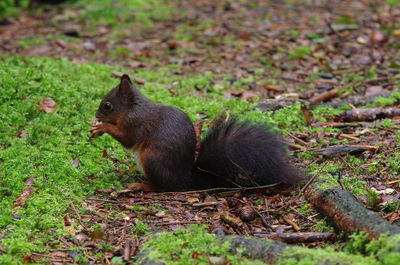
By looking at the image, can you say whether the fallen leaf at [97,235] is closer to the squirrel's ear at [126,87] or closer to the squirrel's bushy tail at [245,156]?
the squirrel's bushy tail at [245,156]

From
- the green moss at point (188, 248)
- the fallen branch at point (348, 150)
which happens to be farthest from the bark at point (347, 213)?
the fallen branch at point (348, 150)

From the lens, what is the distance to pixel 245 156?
407 centimetres

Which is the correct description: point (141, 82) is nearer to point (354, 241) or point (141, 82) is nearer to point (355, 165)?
point (355, 165)

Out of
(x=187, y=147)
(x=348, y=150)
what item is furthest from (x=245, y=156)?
(x=348, y=150)

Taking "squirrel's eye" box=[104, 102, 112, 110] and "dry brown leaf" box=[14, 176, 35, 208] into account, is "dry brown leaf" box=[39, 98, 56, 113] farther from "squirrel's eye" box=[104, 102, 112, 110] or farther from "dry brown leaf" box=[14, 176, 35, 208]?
"dry brown leaf" box=[14, 176, 35, 208]

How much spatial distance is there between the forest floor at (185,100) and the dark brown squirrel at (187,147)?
0.16 m

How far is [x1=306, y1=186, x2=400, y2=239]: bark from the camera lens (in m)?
2.95

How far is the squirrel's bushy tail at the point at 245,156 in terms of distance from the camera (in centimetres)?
405

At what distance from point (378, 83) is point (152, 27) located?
4168mm

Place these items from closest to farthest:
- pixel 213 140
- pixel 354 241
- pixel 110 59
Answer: pixel 354 241, pixel 213 140, pixel 110 59

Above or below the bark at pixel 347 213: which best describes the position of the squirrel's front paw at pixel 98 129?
above

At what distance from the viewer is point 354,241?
3010 millimetres

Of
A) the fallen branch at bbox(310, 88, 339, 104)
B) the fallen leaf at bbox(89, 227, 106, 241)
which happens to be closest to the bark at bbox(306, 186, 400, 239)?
the fallen leaf at bbox(89, 227, 106, 241)

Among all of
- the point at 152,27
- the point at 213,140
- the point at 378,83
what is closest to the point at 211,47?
the point at 152,27
